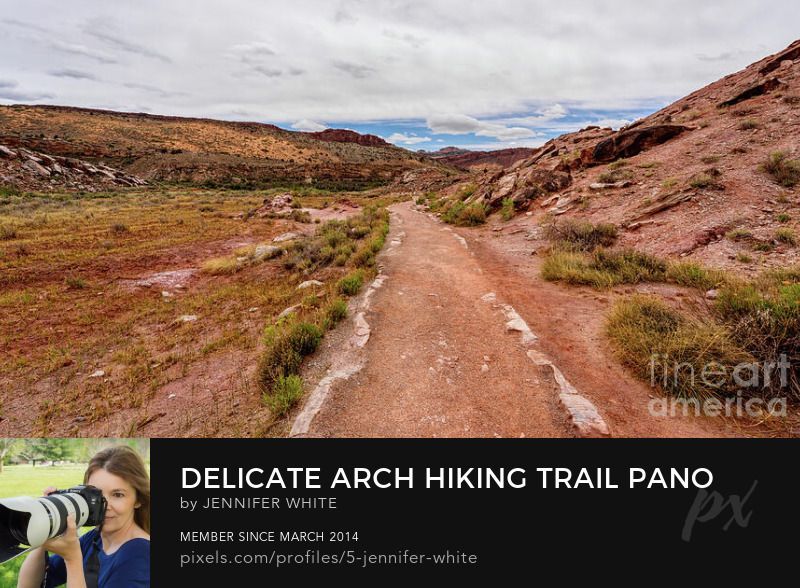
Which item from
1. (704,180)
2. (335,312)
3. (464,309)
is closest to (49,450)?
(335,312)

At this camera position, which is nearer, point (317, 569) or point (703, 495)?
point (317, 569)

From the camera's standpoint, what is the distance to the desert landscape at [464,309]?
382cm

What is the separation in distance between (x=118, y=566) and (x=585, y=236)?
38.1ft

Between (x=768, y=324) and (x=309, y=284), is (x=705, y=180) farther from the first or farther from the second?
(x=309, y=284)

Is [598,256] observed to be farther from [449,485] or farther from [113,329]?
[113,329]

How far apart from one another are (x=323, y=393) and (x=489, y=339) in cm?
265

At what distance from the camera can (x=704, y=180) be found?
11.0m

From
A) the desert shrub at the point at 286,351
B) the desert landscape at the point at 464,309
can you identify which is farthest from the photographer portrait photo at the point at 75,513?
the desert shrub at the point at 286,351

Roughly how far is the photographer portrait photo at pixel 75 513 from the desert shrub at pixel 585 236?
1047cm

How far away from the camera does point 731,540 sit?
2195 mm

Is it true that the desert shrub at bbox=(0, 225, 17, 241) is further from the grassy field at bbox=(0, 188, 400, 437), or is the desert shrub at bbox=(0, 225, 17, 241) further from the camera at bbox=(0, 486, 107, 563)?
the camera at bbox=(0, 486, 107, 563)

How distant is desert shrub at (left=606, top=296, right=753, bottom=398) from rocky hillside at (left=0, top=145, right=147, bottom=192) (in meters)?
46.9

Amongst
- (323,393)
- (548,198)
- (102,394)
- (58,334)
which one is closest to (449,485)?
(323,393)

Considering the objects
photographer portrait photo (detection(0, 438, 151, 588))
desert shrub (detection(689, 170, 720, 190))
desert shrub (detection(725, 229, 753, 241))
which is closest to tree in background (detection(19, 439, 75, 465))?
photographer portrait photo (detection(0, 438, 151, 588))
